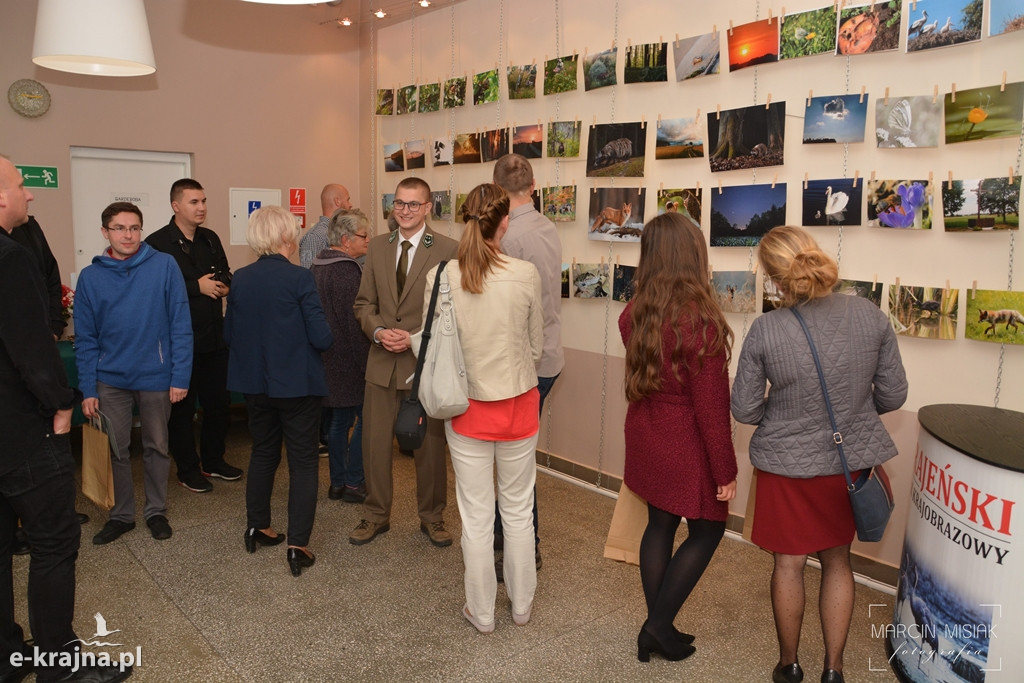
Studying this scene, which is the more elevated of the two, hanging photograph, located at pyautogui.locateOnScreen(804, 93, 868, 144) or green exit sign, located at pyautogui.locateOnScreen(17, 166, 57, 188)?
hanging photograph, located at pyautogui.locateOnScreen(804, 93, 868, 144)

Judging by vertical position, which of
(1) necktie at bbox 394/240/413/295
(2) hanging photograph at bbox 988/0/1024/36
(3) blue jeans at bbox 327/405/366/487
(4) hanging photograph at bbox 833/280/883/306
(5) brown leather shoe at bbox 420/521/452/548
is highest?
(2) hanging photograph at bbox 988/0/1024/36

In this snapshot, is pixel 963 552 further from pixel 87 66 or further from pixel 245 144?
pixel 245 144

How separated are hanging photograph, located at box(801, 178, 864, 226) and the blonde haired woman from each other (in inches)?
60.2

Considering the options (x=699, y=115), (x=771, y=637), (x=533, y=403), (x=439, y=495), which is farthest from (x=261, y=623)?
(x=699, y=115)

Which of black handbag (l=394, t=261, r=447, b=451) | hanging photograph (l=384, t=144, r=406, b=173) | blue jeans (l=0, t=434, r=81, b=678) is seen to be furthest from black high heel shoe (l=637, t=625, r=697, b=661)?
hanging photograph (l=384, t=144, r=406, b=173)

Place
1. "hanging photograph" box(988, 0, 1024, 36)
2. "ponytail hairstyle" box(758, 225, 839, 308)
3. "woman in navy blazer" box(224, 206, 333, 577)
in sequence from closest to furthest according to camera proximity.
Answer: "ponytail hairstyle" box(758, 225, 839, 308) → "hanging photograph" box(988, 0, 1024, 36) → "woman in navy blazer" box(224, 206, 333, 577)

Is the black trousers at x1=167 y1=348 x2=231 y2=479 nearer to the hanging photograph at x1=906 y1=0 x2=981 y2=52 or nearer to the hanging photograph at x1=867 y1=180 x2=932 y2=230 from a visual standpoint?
the hanging photograph at x1=867 y1=180 x2=932 y2=230

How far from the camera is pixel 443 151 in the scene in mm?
5758

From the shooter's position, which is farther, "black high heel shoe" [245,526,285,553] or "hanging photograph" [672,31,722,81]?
"hanging photograph" [672,31,722,81]

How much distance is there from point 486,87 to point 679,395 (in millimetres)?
3459

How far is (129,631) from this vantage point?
116 inches

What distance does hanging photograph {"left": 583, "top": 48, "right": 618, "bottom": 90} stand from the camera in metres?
4.46

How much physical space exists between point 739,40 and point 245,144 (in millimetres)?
4006

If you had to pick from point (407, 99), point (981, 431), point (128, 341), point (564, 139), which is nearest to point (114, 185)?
point (407, 99)
